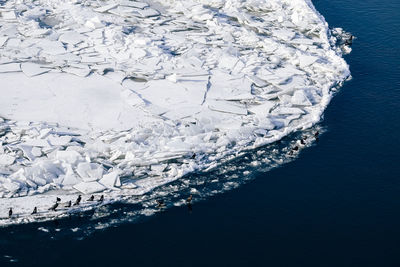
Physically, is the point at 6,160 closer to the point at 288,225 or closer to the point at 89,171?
the point at 89,171

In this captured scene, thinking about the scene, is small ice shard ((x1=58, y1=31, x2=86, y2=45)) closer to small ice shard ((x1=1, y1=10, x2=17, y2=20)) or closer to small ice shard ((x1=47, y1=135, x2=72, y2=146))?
small ice shard ((x1=1, y1=10, x2=17, y2=20))

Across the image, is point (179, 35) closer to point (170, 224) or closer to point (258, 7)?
point (258, 7)

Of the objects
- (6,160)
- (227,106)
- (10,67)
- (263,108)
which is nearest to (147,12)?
(10,67)

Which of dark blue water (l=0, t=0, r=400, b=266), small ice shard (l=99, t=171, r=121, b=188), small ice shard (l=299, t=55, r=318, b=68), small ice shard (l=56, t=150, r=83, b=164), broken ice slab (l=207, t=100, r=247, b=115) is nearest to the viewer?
dark blue water (l=0, t=0, r=400, b=266)

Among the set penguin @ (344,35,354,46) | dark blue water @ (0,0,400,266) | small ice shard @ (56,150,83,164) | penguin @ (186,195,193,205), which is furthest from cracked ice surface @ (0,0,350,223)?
dark blue water @ (0,0,400,266)

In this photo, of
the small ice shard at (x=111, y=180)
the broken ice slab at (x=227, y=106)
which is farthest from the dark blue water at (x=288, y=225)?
the broken ice slab at (x=227, y=106)

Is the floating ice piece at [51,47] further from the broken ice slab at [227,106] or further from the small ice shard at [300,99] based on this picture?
the small ice shard at [300,99]
